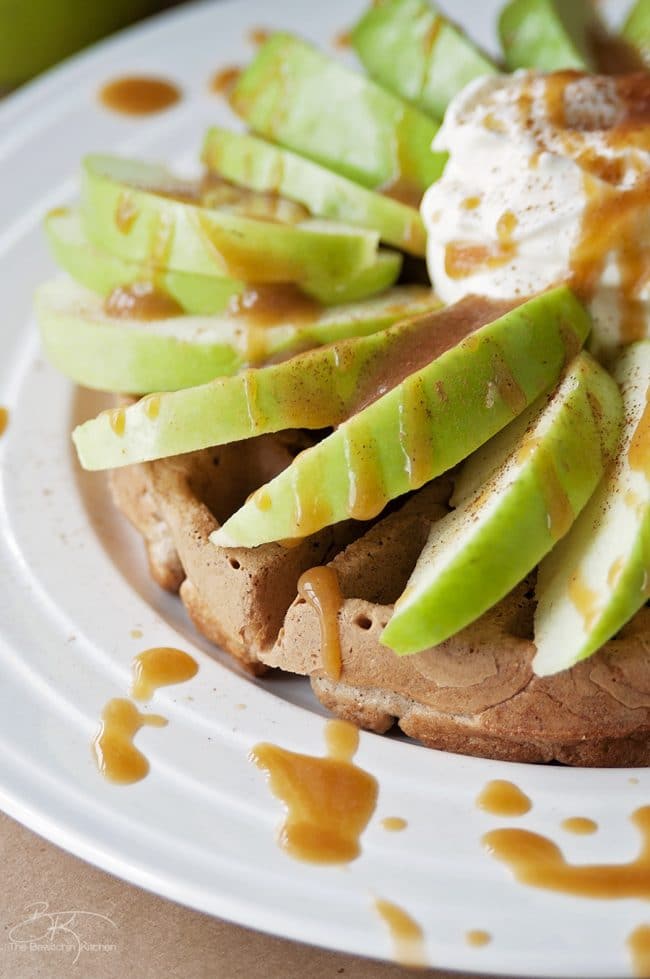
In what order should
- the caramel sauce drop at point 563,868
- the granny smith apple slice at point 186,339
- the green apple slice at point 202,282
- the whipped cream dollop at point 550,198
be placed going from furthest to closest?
the green apple slice at point 202,282 → the granny smith apple slice at point 186,339 → the whipped cream dollop at point 550,198 → the caramel sauce drop at point 563,868

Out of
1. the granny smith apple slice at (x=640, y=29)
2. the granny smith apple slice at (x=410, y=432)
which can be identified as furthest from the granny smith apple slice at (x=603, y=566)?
the granny smith apple slice at (x=640, y=29)

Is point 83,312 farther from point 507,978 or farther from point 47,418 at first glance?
point 507,978

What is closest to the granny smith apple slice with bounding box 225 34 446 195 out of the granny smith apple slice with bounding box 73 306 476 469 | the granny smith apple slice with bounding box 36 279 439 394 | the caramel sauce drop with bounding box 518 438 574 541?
the granny smith apple slice with bounding box 36 279 439 394

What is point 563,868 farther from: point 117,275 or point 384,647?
point 117,275

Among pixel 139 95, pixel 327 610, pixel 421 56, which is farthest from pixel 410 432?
pixel 139 95

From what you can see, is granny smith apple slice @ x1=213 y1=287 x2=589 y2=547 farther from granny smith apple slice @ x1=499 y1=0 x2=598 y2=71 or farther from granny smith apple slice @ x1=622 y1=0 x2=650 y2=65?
granny smith apple slice @ x1=622 y1=0 x2=650 y2=65

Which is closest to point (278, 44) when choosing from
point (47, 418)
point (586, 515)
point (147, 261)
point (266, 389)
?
point (147, 261)

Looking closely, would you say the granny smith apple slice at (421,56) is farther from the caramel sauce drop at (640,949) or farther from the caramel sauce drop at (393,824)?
the caramel sauce drop at (640,949)
